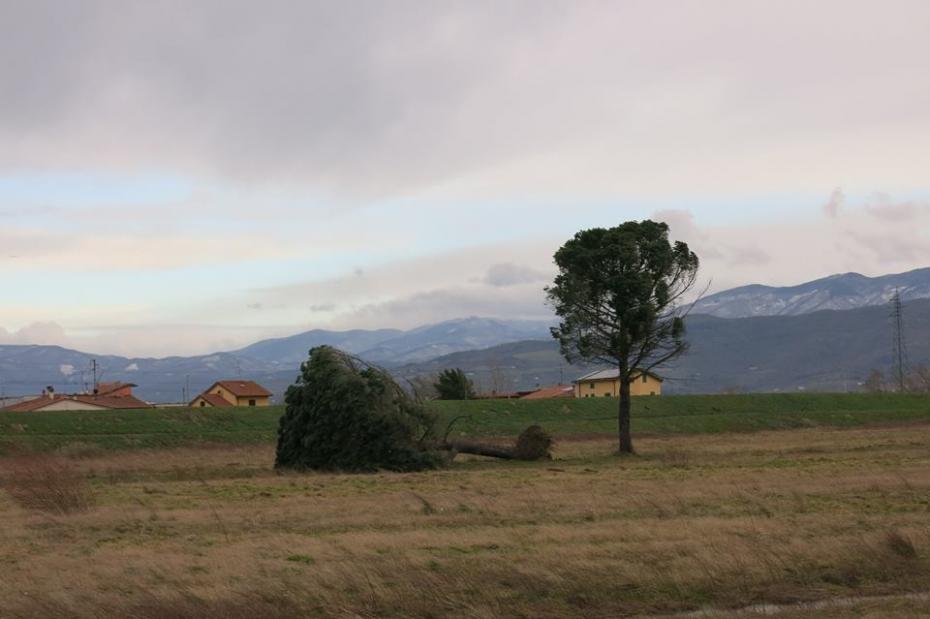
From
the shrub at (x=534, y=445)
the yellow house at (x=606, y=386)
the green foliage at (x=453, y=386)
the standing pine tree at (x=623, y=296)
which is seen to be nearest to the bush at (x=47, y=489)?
the shrub at (x=534, y=445)

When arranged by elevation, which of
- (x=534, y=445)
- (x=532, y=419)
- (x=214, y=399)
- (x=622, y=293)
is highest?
(x=622, y=293)

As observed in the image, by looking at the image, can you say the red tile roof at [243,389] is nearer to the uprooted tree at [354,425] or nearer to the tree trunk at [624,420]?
the tree trunk at [624,420]

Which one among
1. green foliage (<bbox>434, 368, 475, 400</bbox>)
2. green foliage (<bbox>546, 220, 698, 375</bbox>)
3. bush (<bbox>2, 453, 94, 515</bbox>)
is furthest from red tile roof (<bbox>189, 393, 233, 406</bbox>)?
bush (<bbox>2, 453, 94, 515</bbox>)

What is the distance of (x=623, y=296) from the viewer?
46938 millimetres

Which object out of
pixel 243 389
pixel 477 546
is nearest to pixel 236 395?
pixel 243 389

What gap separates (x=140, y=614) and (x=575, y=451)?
4032 cm

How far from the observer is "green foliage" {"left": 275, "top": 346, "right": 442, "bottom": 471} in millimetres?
39594

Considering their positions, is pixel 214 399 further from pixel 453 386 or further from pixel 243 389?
pixel 453 386

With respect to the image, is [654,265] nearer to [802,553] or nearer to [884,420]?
[802,553]

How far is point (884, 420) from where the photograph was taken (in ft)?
243

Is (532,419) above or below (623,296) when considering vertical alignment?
below

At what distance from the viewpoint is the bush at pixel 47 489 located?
24.5m

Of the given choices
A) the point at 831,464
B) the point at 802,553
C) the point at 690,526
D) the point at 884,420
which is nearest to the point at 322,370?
the point at 831,464

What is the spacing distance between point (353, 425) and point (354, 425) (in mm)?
53
